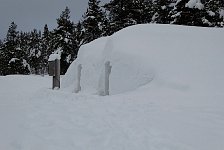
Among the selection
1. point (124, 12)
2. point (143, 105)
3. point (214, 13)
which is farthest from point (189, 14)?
point (143, 105)

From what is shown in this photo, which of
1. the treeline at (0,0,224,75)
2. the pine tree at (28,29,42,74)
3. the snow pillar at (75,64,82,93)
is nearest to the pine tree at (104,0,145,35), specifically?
the treeline at (0,0,224,75)

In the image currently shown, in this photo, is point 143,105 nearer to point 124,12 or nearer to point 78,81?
point 78,81

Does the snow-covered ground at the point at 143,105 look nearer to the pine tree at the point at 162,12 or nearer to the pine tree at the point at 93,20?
the pine tree at the point at 162,12

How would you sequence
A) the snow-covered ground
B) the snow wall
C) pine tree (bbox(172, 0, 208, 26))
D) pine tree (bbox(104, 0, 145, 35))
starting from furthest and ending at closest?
pine tree (bbox(104, 0, 145, 35)), pine tree (bbox(172, 0, 208, 26)), the snow wall, the snow-covered ground

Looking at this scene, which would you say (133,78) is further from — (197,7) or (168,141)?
(197,7)

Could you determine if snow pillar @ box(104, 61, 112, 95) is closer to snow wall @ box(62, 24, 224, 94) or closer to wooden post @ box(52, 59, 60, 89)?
snow wall @ box(62, 24, 224, 94)

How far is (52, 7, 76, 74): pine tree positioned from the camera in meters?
34.9

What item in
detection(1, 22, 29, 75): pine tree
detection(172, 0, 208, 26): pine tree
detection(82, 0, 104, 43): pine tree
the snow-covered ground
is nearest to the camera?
the snow-covered ground

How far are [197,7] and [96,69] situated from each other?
11480mm

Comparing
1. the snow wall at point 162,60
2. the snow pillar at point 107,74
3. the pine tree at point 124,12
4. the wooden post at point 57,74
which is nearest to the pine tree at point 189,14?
the pine tree at point 124,12

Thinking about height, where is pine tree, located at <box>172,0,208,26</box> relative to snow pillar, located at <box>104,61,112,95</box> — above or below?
above

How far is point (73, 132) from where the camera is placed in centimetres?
487

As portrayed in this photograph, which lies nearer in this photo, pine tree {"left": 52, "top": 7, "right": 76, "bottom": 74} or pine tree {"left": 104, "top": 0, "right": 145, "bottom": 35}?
pine tree {"left": 104, "top": 0, "right": 145, "bottom": 35}

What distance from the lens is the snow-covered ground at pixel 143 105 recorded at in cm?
438
